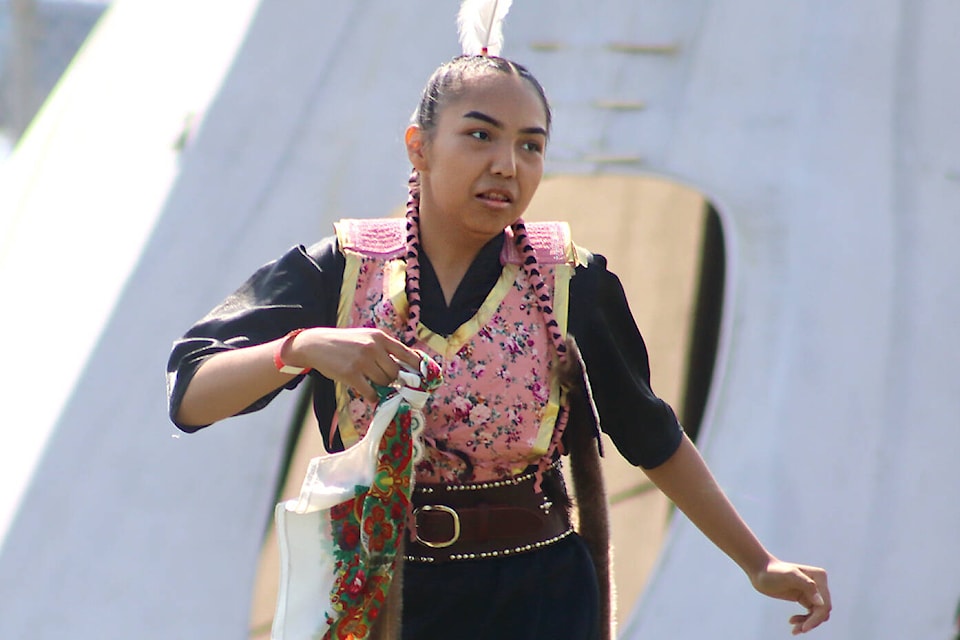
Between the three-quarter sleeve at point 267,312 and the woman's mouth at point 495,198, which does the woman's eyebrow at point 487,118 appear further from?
the three-quarter sleeve at point 267,312

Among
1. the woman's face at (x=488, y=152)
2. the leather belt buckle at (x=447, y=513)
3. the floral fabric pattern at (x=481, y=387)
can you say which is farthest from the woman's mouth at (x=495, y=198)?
the leather belt buckle at (x=447, y=513)

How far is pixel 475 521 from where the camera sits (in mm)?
1672

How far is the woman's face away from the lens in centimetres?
168

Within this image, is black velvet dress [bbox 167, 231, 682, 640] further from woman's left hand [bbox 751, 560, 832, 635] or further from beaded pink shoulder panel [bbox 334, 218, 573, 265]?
woman's left hand [bbox 751, 560, 832, 635]

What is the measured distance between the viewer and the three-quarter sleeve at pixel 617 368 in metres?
1.76

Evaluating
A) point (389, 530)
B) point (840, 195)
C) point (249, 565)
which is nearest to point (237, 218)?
point (249, 565)

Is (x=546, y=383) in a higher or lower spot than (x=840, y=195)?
lower

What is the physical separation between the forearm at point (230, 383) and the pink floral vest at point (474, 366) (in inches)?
6.7

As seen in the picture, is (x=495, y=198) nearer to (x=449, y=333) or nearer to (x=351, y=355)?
(x=449, y=333)

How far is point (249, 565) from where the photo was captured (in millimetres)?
3146

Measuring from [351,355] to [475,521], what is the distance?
0.32 m

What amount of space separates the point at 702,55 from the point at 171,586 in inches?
65.8

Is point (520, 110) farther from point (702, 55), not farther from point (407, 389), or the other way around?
point (702, 55)

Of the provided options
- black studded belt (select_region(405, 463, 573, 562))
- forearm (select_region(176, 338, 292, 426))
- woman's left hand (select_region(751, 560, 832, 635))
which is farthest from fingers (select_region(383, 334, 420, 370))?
woman's left hand (select_region(751, 560, 832, 635))
